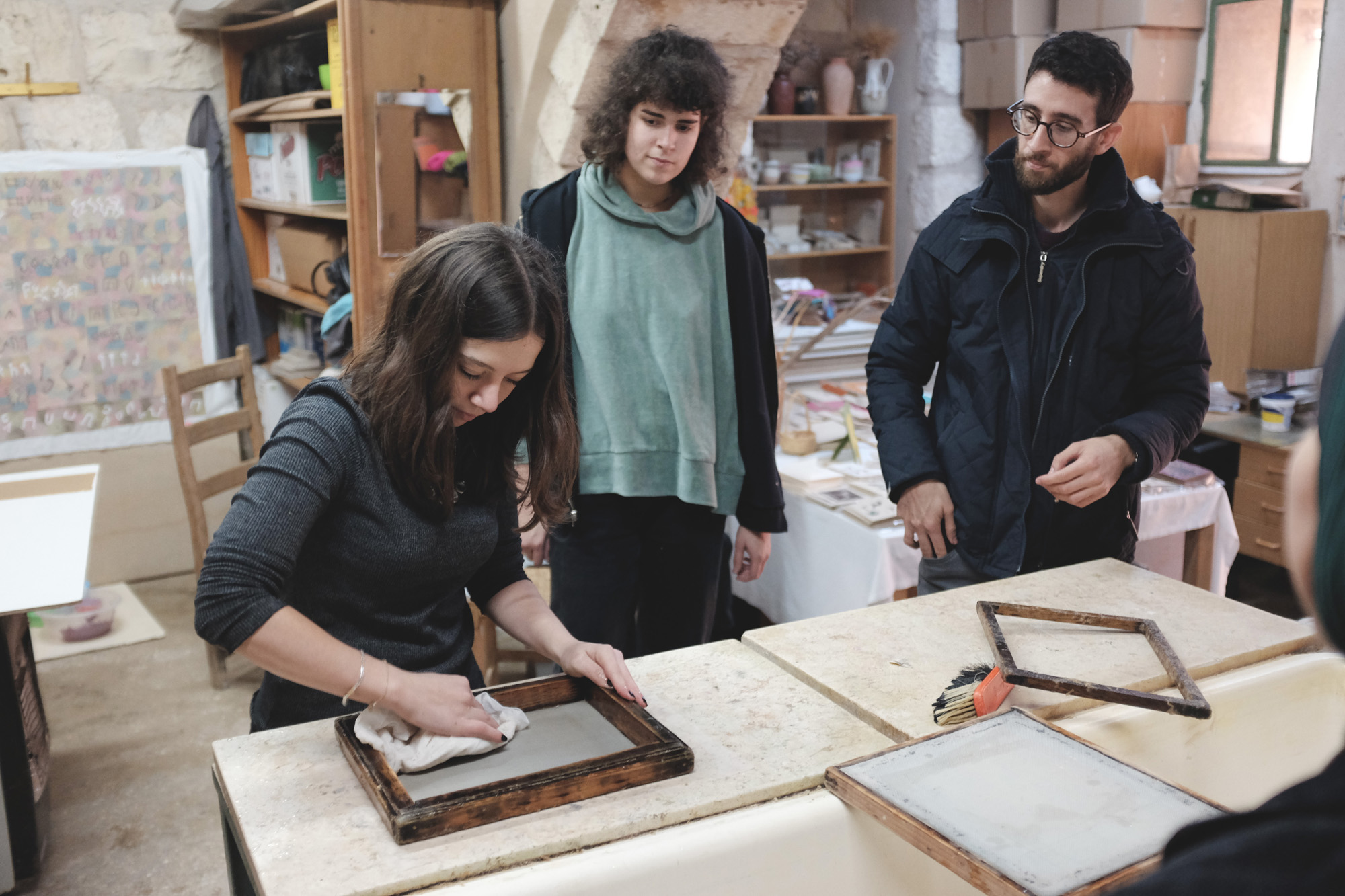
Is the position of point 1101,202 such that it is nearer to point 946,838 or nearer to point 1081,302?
point 1081,302

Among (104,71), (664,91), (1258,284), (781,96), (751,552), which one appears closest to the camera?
(664,91)

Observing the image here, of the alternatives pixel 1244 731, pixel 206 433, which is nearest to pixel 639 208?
pixel 1244 731

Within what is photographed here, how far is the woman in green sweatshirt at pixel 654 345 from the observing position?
Answer: 193 centimetres

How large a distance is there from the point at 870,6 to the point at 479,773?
4.47 meters

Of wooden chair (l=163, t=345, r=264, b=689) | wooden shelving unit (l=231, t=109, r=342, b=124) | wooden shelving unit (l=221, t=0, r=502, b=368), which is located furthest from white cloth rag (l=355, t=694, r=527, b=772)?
wooden shelving unit (l=231, t=109, r=342, b=124)

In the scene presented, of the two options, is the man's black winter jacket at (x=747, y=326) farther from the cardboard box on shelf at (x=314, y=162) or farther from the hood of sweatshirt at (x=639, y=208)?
the cardboard box on shelf at (x=314, y=162)

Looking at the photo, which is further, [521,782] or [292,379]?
[292,379]

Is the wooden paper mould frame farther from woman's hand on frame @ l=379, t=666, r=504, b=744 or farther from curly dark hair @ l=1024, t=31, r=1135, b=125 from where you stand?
curly dark hair @ l=1024, t=31, r=1135, b=125

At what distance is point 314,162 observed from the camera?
3.49 meters

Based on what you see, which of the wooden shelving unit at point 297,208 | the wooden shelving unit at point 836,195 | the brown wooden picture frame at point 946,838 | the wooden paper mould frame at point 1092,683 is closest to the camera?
the brown wooden picture frame at point 946,838

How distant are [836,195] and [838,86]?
54cm

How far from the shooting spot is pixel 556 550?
2016 mm

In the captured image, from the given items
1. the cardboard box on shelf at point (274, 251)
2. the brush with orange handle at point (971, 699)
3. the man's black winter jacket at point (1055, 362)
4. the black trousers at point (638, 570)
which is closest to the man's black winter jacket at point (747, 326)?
the black trousers at point (638, 570)

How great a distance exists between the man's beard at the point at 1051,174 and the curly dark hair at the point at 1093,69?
0.07 metres
